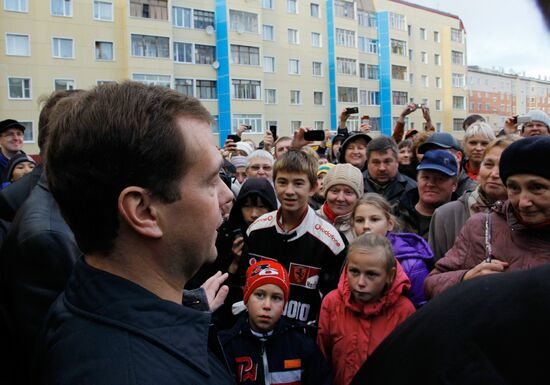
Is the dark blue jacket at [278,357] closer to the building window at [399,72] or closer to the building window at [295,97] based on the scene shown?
the building window at [295,97]

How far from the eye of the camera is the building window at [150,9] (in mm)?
33844

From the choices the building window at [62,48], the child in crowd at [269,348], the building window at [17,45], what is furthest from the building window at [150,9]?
the child in crowd at [269,348]

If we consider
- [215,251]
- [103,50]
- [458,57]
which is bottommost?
[215,251]

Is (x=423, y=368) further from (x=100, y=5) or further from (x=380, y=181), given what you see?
(x=100, y=5)

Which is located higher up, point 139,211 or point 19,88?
point 19,88

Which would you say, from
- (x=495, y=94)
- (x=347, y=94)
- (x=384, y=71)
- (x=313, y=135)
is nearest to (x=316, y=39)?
(x=347, y=94)

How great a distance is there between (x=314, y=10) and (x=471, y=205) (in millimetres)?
44101

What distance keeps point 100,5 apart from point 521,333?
119 ft

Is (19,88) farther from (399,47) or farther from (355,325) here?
(399,47)

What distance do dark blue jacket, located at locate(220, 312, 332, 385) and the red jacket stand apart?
0.12m

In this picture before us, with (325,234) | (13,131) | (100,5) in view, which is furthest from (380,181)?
(100,5)

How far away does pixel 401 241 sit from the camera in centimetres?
347

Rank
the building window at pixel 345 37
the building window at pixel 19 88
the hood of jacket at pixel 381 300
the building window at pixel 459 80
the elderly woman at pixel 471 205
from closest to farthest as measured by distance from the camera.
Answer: the hood of jacket at pixel 381 300
the elderly woman at pixel 471 205
the building window at pixel 19 88
the building window at pixel 345 37
the building window at pixel 459 80

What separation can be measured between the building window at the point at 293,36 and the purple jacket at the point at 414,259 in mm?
40917
